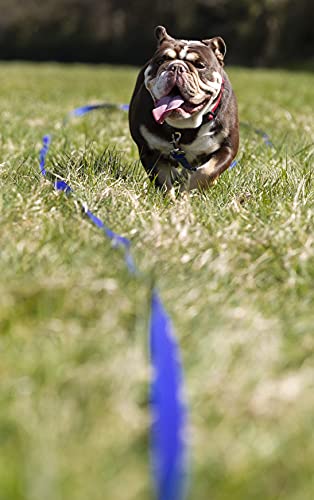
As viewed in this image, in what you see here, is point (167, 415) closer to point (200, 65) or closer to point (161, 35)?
point (200, 65)

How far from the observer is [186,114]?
9.94ft

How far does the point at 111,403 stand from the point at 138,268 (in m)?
0.71

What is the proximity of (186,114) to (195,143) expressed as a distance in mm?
235

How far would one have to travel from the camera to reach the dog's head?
2992 mm

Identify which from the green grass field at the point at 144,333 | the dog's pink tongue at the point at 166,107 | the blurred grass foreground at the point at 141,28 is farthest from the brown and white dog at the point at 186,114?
the blurred grass foreground at the point at 141,28

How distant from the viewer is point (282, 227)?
265cm

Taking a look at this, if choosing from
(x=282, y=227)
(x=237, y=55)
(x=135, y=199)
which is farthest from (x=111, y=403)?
(x=237, y=55)

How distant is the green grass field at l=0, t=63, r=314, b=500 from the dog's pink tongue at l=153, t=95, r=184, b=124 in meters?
0.34

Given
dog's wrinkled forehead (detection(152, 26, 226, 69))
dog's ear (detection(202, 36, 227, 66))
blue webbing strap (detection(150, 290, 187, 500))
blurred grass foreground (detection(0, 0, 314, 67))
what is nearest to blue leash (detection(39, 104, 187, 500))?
blue webbing strap (detection(150, 290, 187, 500))

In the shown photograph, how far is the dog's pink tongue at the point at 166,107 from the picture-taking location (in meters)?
3.00

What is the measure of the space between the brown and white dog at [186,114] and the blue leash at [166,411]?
4.27 ft

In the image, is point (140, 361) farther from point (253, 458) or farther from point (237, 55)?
point (237, 55)

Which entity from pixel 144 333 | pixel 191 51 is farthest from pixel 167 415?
pixel 191 51

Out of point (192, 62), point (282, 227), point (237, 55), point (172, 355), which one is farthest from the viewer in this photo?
A: point (237, 55)
